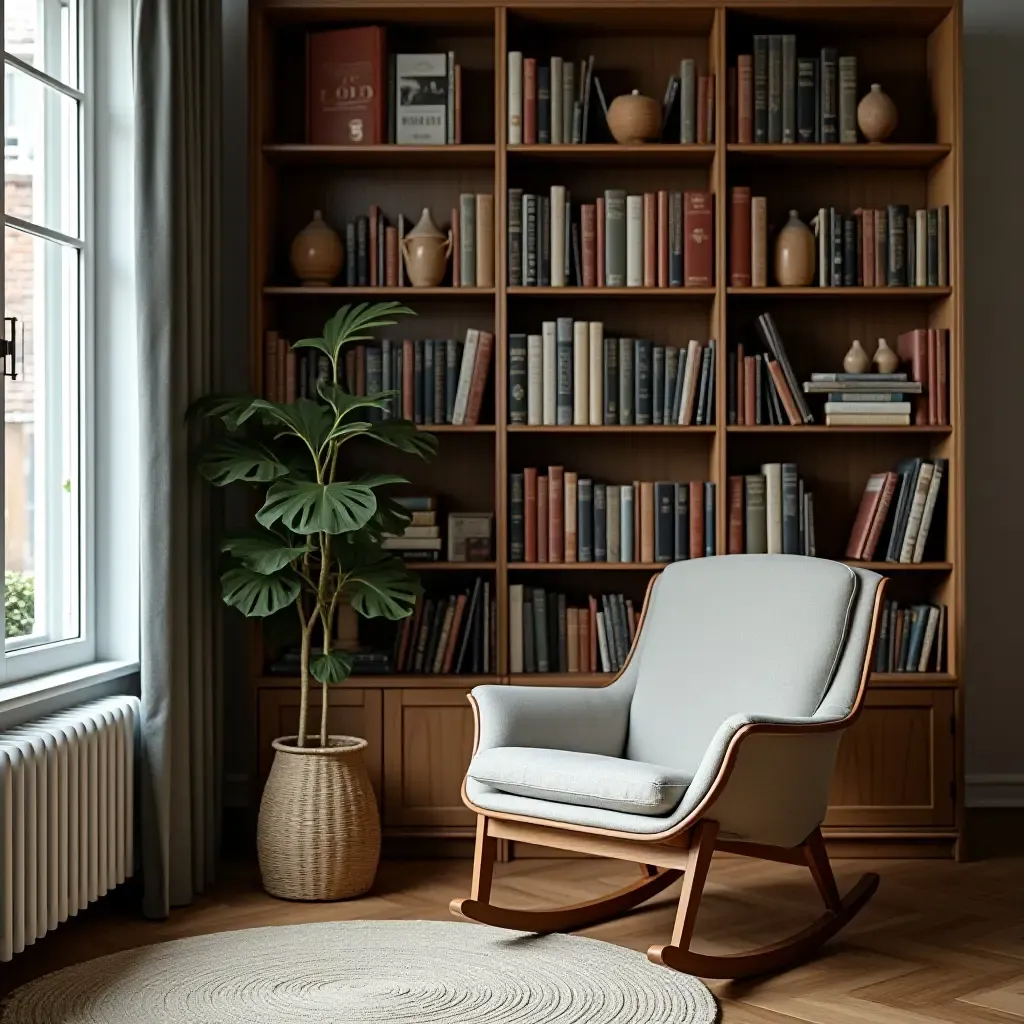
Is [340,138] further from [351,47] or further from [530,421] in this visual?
[530,421]

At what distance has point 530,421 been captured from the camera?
13.3ft

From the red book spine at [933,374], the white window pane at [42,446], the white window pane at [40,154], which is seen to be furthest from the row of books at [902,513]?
the white window pane at [40,154]

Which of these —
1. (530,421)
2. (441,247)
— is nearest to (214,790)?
(530,421)

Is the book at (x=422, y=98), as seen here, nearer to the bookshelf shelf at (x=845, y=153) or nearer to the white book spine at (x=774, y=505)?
the bookshelf shelf at (x=845, y=153)

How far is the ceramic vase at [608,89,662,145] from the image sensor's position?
4.05 m

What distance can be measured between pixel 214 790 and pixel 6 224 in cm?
161

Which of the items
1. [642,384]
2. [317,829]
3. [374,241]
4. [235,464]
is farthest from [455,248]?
[317,829]

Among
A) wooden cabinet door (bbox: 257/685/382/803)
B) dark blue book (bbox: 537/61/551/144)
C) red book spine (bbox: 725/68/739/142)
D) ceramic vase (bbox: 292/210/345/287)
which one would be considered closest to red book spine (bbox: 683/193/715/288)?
red book spine (bbox: 725/68/739/142)

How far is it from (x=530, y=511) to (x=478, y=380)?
417 mm

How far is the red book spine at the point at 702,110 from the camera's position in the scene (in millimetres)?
4082

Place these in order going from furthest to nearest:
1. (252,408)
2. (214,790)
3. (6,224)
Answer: (214,790) < (252,408) < (6,224)

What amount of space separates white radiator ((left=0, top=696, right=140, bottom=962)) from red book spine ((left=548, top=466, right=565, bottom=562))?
129cm

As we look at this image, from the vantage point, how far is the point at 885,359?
4.12 meters

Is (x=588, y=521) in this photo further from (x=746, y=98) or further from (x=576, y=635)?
(x=746, y=98)
